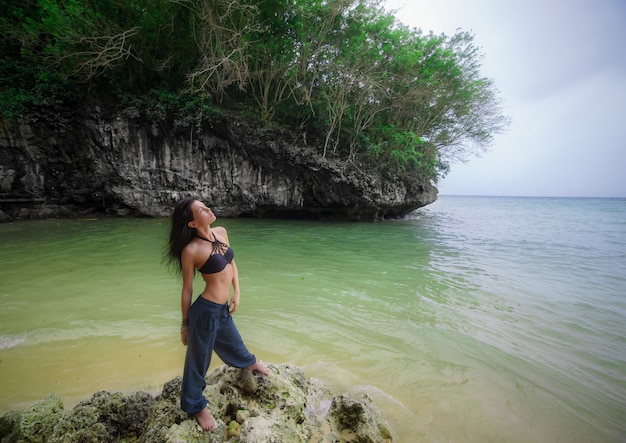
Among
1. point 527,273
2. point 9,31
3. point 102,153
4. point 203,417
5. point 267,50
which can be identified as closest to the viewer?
point 203,417

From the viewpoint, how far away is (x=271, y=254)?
22.9 feet

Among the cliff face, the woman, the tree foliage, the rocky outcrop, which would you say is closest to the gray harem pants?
the woman

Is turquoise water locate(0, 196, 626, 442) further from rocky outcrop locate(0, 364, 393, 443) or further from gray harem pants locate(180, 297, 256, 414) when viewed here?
gray harem pants locate(180, 297, 256, 414)

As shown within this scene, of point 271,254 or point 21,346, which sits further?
point 271,254

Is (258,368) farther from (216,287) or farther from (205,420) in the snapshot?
(216,287)

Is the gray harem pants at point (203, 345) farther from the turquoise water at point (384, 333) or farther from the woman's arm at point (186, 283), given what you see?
the turquoise water at point (384, 333)

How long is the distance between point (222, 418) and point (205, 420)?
0.69 ft

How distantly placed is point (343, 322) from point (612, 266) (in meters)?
7.56

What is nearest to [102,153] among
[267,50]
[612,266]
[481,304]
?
[267,50]

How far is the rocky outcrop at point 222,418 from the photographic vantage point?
1.58 metres

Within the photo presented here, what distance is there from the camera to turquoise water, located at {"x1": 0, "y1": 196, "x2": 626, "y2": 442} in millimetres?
2246

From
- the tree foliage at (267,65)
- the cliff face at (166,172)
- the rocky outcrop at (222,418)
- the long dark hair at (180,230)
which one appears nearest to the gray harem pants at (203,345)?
the rocky outcrop at (222,418)

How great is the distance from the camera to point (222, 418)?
5.98ft

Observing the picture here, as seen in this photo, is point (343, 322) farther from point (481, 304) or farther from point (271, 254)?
point (271, 254)
